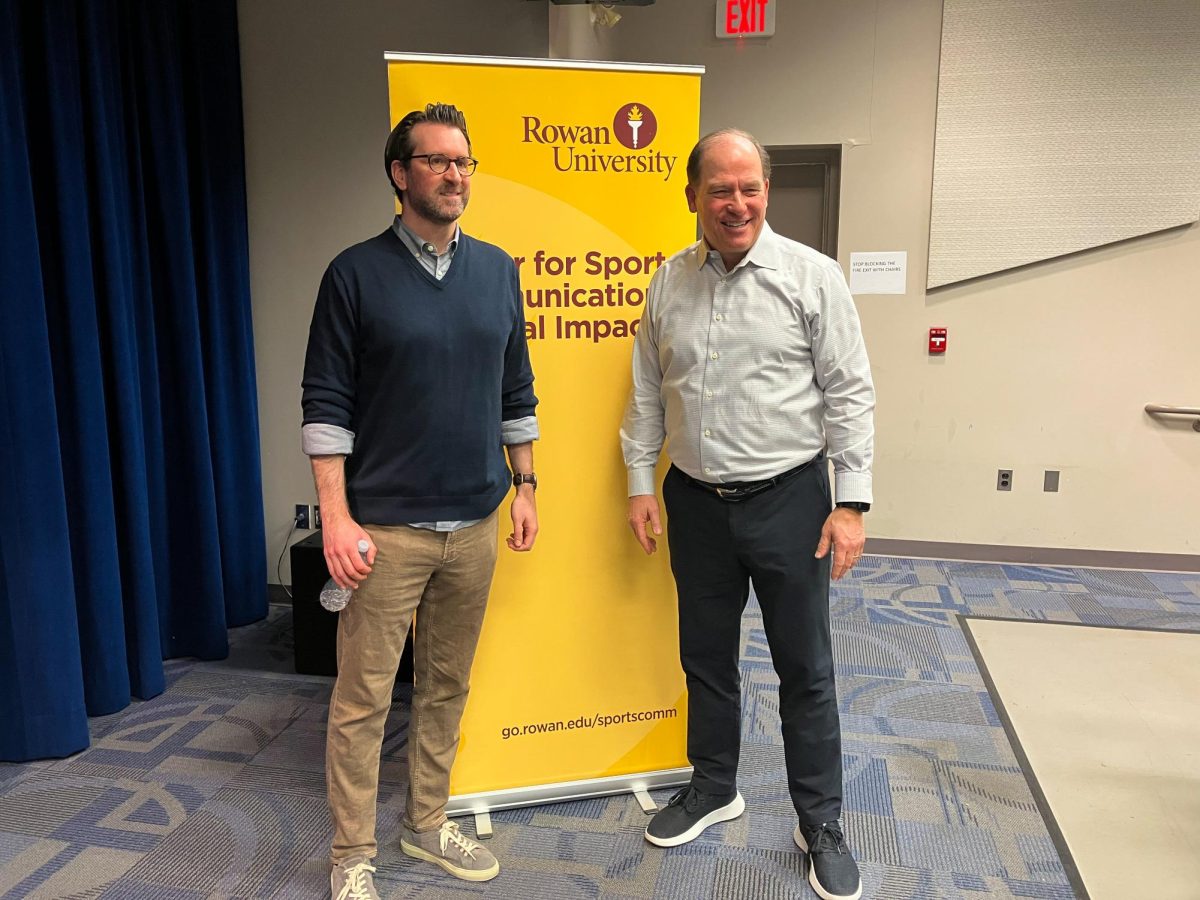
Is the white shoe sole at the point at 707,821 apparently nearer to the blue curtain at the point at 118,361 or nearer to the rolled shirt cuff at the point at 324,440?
the rolled shirt cuff at the point at 324,440

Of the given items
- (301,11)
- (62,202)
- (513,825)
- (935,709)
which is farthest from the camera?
(301,11)

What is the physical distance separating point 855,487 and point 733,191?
65cm

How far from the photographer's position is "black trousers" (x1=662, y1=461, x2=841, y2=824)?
69.6 inches

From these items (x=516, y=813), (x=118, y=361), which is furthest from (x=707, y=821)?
(x=118, y=361)

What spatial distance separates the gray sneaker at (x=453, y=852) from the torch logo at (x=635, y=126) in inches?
65.5

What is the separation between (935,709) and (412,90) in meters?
2.35

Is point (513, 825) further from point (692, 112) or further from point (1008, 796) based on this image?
point (692, 112)

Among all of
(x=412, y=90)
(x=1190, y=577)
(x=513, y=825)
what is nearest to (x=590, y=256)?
(x=412, y=90)

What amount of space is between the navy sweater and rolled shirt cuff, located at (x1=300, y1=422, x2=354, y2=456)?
2 cm

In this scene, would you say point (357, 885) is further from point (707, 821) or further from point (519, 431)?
point (519, 431)

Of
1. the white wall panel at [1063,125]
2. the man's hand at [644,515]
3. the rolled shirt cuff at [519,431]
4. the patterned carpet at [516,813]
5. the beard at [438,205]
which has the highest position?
the white wall panel at [1063,125]

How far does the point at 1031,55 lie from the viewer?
146 inches

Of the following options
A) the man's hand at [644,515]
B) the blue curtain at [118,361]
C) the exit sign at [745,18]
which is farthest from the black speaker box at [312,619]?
the exit sign at [745,18]

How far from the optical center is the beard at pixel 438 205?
159cm
